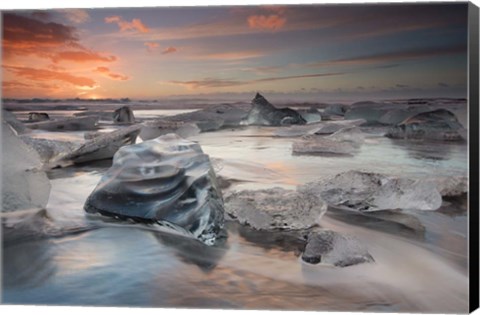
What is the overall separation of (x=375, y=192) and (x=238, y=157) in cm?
57

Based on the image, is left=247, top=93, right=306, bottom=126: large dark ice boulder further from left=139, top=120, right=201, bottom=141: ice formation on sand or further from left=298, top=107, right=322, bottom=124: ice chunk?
left=139, top=120, right=201, bottom=141: ice formation on sand

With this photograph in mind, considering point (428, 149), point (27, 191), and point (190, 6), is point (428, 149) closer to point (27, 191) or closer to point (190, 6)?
point (190, 6)

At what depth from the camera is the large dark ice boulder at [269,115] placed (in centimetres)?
253

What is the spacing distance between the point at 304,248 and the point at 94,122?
1.05 metres

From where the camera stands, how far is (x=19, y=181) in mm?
2545

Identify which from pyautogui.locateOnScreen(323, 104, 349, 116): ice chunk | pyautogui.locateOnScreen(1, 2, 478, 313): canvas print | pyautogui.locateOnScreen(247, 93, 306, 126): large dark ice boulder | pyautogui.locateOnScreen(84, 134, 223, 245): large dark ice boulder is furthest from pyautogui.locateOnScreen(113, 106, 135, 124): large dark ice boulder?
pyautogui.locateOnScreen(323, 104, 349, 116): ice chunk

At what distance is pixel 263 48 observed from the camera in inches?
98.7

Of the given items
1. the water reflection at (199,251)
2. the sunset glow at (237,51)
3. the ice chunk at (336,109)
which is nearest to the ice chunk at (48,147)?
the sunset glow at (237,51)

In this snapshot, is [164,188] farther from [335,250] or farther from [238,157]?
[335,250]

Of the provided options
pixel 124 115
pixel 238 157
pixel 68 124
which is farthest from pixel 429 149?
pixel 68 124

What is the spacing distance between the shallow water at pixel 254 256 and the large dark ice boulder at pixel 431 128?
39 mm

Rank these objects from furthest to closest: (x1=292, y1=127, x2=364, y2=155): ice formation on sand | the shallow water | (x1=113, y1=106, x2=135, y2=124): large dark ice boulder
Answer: (x1=113, y1=106, x2=135, y2=124): large dark ice boulder
(x1=292, y1=127, x2=364, y2=155): ice formation on sand
the shallow water

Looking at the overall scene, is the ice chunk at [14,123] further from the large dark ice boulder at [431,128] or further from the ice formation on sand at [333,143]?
Result: the large dark ice boulder at [431,128]

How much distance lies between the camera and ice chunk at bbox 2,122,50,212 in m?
2.54
